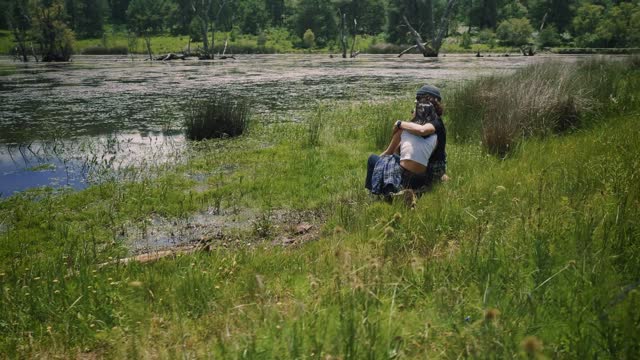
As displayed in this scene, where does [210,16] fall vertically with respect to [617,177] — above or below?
above

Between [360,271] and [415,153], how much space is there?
322cm

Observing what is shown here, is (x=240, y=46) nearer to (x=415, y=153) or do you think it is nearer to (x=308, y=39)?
(x=308, y=39)

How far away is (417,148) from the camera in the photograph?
5844 mm

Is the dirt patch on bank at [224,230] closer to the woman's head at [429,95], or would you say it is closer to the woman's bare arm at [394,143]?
the woman's bare arm at [394,143]

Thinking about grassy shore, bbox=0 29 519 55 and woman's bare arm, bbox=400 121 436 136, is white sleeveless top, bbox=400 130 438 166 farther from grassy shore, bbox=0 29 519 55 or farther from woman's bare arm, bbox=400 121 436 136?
grassy shore, bbox=0 29 519 55

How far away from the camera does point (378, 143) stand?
10.0 meters

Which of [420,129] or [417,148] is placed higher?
[420,129]

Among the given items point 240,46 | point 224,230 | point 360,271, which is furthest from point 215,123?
point 240,46

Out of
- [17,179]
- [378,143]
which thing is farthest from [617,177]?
[17,179]

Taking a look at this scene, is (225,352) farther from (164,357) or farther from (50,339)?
(50,339)

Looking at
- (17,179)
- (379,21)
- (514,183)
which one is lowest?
(17,179)

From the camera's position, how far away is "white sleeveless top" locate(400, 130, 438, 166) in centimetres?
584

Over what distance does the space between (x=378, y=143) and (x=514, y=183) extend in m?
4.87

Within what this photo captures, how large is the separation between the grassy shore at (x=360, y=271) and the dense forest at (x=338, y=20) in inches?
1928
